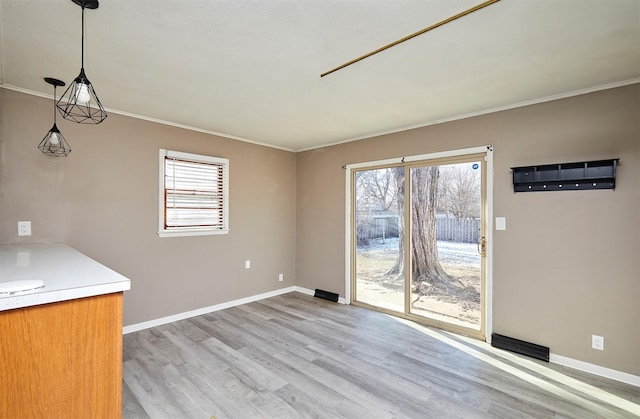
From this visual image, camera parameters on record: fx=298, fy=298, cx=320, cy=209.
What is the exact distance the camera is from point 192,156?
3912 mm

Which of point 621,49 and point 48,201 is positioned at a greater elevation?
point 621,49

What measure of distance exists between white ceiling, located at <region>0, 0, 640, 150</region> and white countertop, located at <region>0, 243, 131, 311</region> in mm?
1410

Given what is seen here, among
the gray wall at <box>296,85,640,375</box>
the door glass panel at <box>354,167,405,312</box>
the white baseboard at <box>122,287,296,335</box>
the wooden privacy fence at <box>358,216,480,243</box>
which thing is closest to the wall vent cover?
the gray wall at <box>296,85,640,375</box>

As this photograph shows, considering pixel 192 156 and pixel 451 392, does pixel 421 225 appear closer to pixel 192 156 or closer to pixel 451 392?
pixel 451 392

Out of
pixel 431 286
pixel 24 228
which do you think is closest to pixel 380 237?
pixel 431 286

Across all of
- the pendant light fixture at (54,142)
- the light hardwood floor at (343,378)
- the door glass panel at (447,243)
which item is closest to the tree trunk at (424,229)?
the door glass panel at (447,243)

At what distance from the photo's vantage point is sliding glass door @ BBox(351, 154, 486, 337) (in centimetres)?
340

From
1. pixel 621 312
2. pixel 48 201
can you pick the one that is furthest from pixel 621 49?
pixel 48 201

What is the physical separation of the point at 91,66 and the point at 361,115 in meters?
2.49

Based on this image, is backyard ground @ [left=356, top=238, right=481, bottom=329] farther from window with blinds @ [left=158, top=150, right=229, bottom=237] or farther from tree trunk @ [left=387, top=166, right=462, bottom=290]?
window with blinds @ [left=158, top=150, right=229, bottom=237]

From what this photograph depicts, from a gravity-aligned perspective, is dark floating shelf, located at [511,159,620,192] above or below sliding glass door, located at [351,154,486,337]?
above

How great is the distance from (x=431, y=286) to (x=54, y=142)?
13.9 ft

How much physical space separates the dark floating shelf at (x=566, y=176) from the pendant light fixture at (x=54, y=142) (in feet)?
14.3

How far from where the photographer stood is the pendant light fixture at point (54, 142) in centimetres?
265
